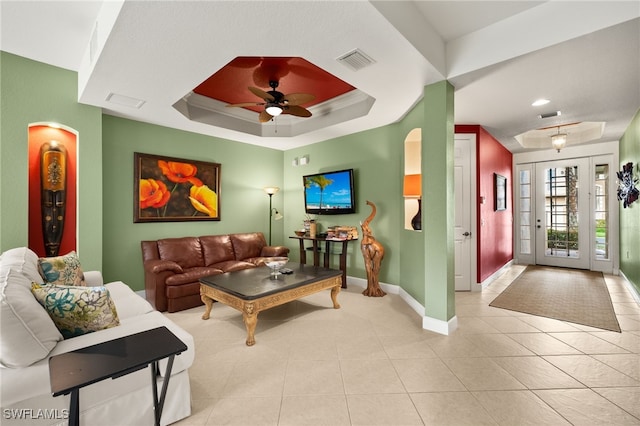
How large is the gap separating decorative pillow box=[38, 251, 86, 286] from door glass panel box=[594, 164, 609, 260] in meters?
8.67

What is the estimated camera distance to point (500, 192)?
5.76 metres

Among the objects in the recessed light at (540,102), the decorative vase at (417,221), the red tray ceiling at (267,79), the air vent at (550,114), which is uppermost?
the red tray ceiling at (267,79)

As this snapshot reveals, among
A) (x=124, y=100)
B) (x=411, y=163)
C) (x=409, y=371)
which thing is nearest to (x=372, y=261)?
(x=411, y=163)

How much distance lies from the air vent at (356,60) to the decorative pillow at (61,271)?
3099 millimetres

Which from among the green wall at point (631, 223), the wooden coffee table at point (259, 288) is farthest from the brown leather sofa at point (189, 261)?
the green wall at point (631, 223)

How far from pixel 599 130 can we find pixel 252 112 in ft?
21.6

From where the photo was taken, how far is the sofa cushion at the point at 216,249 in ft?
15.4

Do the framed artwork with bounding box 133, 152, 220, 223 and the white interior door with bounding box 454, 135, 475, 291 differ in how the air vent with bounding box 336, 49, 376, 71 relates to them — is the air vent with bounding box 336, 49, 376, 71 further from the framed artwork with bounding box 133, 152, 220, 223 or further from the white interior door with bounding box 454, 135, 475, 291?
the framed artwork with bounding box 133, 152, 220, 223

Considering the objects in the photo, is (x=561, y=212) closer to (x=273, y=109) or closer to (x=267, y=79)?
(x=273, y=109)

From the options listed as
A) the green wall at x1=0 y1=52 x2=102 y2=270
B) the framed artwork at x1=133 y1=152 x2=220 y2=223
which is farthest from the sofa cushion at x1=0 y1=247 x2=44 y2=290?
the framed artwork at x1=133 y1=152 x2=220 y2=223

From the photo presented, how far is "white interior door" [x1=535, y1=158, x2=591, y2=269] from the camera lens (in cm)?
614

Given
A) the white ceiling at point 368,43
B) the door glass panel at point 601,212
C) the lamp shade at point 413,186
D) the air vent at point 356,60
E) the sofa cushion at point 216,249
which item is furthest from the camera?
the door glass panel at point 601,212

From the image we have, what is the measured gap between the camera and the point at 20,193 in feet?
10.0

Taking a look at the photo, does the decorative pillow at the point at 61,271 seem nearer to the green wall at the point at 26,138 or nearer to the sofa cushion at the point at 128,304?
the sofa cushion at the point at 128,304
